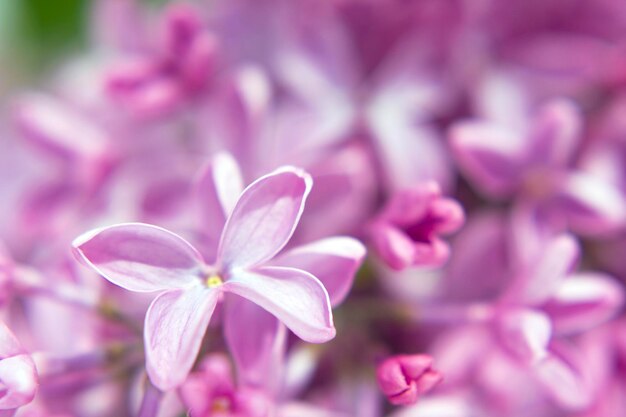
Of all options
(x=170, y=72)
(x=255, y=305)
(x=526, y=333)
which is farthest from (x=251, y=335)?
(x=170, y=72)

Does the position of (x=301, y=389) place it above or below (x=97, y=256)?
below

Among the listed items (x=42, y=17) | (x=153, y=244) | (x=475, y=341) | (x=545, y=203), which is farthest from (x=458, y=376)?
(x=42, y=17)

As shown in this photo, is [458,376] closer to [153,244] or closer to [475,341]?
[475,341]

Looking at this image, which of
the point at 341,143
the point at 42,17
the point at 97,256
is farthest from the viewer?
the point at 42,17

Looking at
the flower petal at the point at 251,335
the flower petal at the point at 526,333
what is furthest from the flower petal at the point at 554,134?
the flower petal at the point at 251,335

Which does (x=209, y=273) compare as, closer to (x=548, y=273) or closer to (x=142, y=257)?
(x=142, y=257)

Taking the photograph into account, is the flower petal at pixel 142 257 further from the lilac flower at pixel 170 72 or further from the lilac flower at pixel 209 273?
the lilac flower at pixel 170 72
